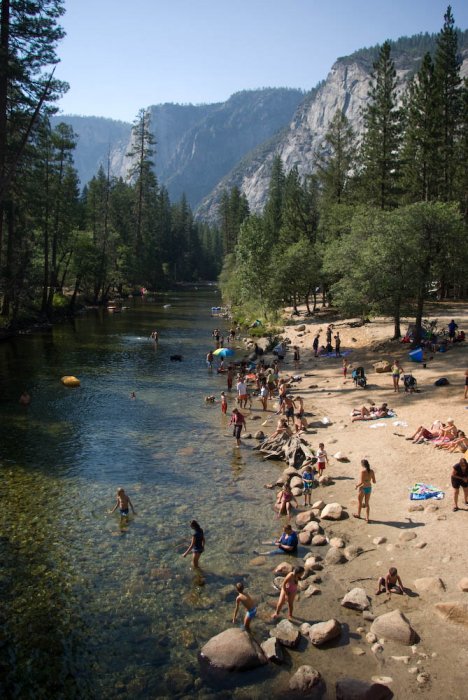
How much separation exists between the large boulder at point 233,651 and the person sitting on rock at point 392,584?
3.42m

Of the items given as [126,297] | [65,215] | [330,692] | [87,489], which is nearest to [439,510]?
[330,692]

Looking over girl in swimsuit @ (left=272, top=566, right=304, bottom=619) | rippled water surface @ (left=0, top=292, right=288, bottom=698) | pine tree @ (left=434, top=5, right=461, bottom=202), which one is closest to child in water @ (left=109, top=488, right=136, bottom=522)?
rippled water surface @ (left=0, top=292, right=288, bottom=698)

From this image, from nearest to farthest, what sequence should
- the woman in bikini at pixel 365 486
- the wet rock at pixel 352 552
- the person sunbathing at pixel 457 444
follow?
the wet rock at pixel 352 552 < the woman in bikini at pixel 365 486 < the person sunbathing at pixel 457 444

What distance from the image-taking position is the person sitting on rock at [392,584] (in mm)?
11445

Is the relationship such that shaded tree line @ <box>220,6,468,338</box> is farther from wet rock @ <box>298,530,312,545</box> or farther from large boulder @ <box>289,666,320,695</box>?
large boulder @ <box>289,666,320,695</box>

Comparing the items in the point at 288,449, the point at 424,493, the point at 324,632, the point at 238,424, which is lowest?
the point at 324,632

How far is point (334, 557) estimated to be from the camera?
13195 mm

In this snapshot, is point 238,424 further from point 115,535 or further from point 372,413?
point 115,535

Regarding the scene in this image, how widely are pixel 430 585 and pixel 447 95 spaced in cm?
5272

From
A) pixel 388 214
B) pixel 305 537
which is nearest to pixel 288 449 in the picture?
pixel 305 537

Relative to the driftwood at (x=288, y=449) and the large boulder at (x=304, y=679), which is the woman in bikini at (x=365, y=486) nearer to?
the driftwood at (x=288, y=449)

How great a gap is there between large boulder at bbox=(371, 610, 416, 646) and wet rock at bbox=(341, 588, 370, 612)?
0.57m

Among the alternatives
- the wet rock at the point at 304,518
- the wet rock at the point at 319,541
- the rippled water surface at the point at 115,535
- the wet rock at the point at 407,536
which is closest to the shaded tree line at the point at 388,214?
the rippled water surface at the point at 115,535

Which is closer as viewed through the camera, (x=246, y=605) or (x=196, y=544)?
(x=246, y=605)
